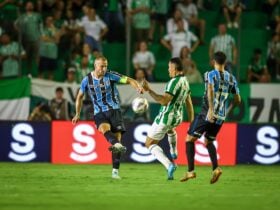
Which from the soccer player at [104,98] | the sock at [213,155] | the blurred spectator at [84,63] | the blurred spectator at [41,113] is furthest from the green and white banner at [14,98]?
the sock at [213,155]

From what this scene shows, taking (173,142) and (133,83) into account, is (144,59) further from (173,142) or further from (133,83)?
(133,83)

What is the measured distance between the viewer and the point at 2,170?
14.9m

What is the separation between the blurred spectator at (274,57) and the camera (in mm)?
19688

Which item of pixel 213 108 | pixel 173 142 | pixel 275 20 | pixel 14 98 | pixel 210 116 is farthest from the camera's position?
pixel 275 20

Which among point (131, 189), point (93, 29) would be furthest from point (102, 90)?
point (93, 29)

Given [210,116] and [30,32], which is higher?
[30,32]

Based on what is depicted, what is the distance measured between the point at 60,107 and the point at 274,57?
538cm

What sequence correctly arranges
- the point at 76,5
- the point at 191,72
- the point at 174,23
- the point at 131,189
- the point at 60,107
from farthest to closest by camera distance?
the point at 76,5, the point at 174,23, the point at 191,72, the point at 60,107, the point at 131,189

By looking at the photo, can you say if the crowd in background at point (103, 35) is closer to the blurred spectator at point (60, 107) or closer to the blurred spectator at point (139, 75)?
the blurred spectator at point (139, 75)

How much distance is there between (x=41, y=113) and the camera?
59.8ft

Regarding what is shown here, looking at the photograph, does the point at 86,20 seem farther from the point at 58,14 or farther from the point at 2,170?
the point at 2,170

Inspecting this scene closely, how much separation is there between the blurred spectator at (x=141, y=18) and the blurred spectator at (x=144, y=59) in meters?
0.30

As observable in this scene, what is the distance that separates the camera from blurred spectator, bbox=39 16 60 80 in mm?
19219

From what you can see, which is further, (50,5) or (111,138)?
(50,5)
